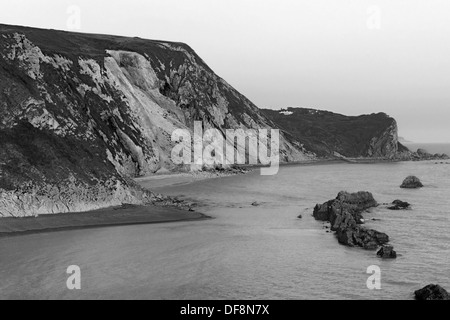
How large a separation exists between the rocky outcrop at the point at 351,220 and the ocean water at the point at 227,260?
121 cm

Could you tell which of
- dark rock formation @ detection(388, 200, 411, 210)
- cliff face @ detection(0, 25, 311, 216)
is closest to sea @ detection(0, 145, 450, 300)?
dark rock formation @ detection(388, 200, 411, 210)

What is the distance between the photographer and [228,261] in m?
36.2

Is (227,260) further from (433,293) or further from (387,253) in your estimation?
(433,293)

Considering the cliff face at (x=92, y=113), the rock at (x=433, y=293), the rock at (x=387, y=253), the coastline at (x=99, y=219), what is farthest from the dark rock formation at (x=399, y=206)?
the rock at (x=433, y=293)

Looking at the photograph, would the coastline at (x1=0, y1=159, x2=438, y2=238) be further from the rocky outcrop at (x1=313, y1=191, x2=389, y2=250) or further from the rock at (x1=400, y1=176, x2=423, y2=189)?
the rock at (x1=400, y1=176, x2=423, y2=189)

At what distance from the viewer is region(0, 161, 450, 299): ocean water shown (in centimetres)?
2881

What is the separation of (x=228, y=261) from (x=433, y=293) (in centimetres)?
1549

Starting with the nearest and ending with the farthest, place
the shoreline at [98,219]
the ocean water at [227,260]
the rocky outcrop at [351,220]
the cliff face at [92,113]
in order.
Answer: the ocean water at [227,260] → the rocky outcrop at [351,220] → the shoreline at [98,219] → the cliff face at [92,113]

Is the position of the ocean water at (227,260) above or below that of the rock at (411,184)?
below

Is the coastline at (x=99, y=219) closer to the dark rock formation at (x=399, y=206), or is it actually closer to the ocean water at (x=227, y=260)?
the ocean water at (x=227, y=260)

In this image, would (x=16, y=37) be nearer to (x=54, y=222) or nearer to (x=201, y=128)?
(x=54, y=222)

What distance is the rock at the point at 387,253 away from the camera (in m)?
36.9

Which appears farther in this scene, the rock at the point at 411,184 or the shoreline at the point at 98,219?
the rock at the point at 411,184

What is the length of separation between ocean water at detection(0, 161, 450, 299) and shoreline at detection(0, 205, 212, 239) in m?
2.02
